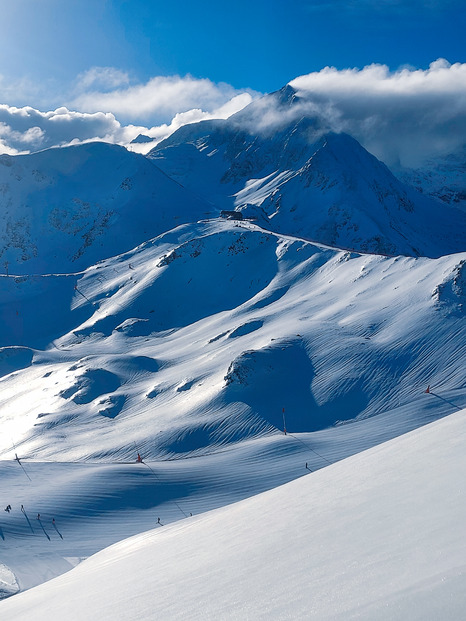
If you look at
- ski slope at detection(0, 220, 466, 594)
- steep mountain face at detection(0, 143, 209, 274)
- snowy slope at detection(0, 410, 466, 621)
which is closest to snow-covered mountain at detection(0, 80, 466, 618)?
ski slope at detection(0, 220, 466, 594)

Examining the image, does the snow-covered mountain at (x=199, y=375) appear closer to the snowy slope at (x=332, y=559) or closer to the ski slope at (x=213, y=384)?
the ski slope at (x=213, y=384)

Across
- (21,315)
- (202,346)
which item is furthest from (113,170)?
(202,346)

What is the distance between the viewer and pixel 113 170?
187 metres

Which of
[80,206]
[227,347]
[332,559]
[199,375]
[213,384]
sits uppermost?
[80,206]

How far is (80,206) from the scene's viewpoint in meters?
177

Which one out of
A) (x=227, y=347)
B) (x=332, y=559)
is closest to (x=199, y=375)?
(x=227, y=347)

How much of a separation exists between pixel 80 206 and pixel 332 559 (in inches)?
7095

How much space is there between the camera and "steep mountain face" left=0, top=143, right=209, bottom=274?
167m

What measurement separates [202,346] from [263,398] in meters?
25.1

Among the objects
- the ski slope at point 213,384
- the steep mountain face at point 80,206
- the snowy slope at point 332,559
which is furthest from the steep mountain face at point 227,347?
the steep mountain face at point 80,206

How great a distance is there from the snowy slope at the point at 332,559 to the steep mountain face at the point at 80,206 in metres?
154

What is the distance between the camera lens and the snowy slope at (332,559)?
5035 mm

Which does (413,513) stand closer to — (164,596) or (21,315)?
(164,596)

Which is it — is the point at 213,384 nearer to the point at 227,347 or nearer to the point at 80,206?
the point at 227,347
